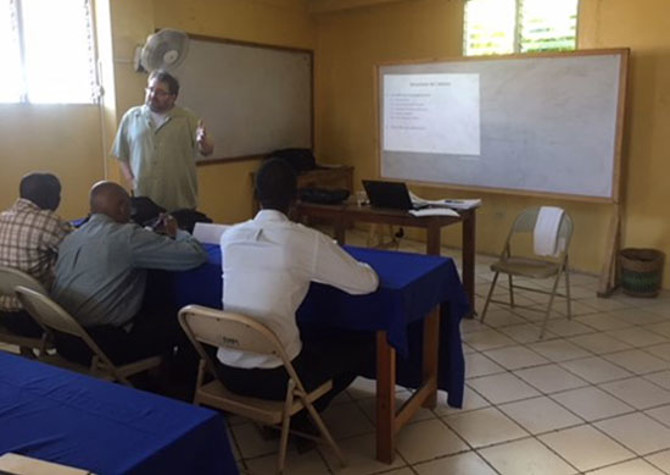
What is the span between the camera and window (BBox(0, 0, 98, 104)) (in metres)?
4.43

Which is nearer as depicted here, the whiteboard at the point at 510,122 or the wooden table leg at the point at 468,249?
the wooden table leg at the point at 468,249

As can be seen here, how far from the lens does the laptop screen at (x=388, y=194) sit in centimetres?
394

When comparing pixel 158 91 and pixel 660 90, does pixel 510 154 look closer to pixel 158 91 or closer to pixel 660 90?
pixel 660 90

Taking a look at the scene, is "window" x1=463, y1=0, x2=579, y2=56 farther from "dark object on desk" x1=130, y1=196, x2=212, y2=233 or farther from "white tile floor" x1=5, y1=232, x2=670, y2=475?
"dark object on desk" x1=130, y1=196, x2=212, y2=233

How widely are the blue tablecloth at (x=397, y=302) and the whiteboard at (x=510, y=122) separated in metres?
2.26

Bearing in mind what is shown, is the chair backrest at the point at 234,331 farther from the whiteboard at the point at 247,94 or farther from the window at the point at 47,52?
the whiteboard at the point at 247,94

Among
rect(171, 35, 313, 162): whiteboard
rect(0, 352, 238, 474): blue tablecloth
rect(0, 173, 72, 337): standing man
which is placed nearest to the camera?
rect(0, 352, 238, 474): blue tablecloth

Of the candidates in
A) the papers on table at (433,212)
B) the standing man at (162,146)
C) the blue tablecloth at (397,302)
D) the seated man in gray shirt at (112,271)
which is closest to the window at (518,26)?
the papers on table at (433,212)

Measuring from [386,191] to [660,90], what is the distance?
2.21 m

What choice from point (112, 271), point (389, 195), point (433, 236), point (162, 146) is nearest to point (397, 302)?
point (112, 271)

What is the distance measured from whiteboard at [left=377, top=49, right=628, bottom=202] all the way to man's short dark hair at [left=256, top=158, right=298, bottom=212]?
3.03 m

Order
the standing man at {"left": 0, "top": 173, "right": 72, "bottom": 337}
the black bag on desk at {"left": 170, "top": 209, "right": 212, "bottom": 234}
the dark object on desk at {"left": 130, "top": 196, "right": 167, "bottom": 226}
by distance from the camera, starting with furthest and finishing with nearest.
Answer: the black bag on desk at {"left": 170, "top": 209, "right": 212, "bottom": 234} → the dark object on desk at {"left": 130, "top": 196, "right": 167, "bottom": 226} → the standing man at {"left": 0, "top": 173, "right": 72, "bottom": 337}

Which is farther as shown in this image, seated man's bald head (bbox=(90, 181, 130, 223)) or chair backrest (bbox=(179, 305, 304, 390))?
seated man's bald head (bbox=(90, 181, 130, 223))

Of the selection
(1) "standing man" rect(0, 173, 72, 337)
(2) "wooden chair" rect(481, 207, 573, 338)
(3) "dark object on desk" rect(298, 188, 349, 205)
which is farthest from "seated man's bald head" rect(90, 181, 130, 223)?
(2) "wooden chair" rect(481, 207, 573, 338)
